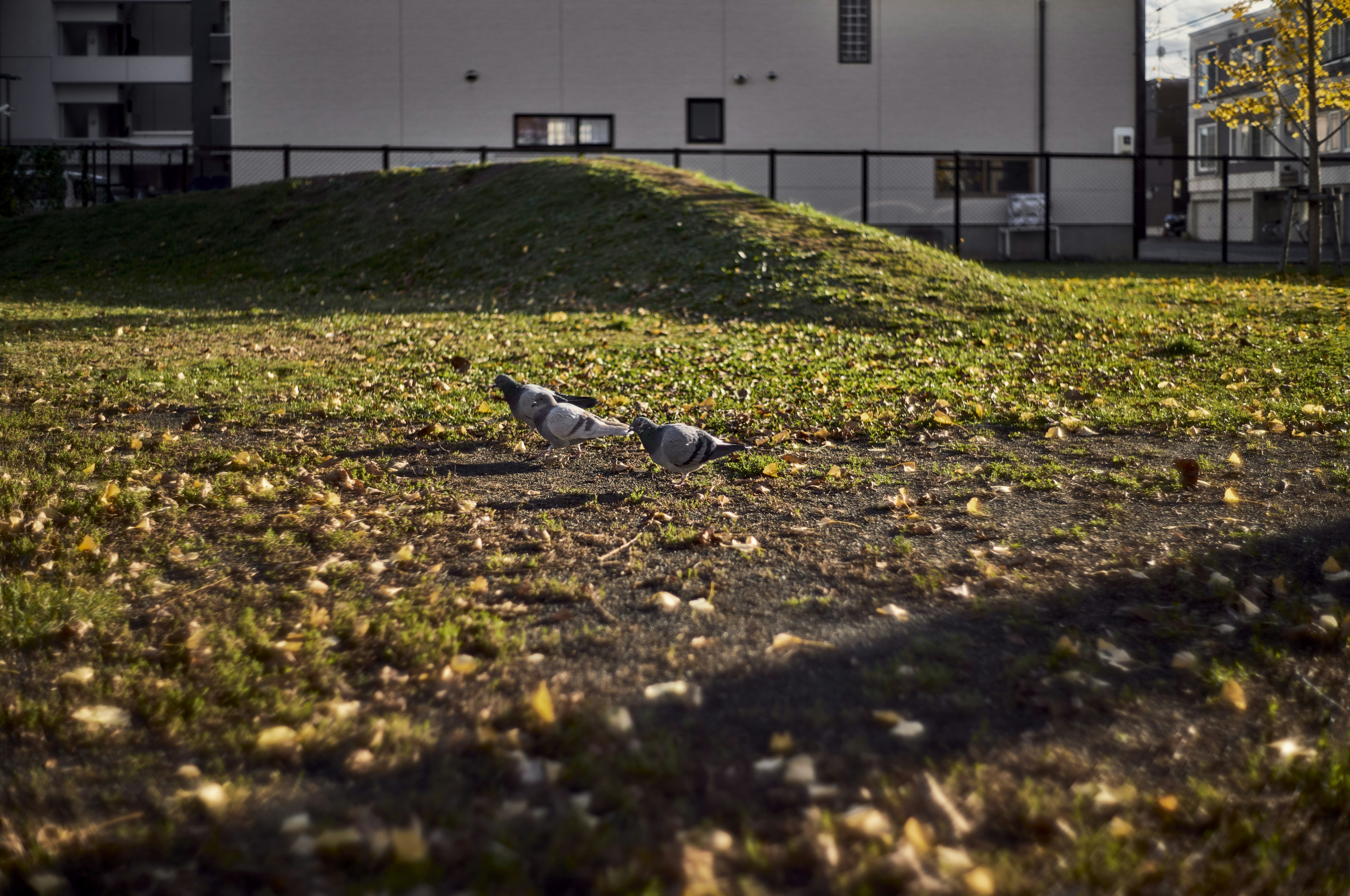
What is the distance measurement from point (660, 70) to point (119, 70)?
36509 mm

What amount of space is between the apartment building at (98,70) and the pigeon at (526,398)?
50.2 m

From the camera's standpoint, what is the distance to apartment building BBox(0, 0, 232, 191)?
5038cm

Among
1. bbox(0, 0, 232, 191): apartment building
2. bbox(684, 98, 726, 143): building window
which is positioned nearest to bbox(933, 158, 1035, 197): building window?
bbox(684, 98, 726, 143): building window

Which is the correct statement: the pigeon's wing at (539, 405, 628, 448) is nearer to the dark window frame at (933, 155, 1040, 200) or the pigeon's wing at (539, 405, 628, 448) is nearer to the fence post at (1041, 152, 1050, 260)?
the fence post at (1041, 152, 1050, 260)

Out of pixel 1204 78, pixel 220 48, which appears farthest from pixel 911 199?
pixel 1204 78

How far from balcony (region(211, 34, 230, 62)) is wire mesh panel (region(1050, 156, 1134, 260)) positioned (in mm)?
31600

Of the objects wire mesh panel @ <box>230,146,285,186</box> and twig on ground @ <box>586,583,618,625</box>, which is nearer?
twig on ground @ <box>586,583,618,625</box>

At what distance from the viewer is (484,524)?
478cm

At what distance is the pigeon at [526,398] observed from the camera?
19.5 ft

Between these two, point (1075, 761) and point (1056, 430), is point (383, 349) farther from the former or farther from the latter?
point (1075, 761)

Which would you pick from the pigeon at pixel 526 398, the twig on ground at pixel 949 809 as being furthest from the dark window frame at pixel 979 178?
the twig on ground at pixel 949 809

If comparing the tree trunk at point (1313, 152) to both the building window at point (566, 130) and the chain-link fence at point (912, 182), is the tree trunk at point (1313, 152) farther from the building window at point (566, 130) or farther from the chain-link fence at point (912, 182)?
the building window at point (566, 130)

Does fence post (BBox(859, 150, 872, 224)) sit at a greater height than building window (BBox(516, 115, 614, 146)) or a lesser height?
lesser

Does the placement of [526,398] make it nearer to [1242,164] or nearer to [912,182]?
[912,182]
